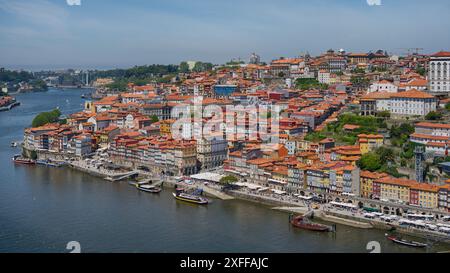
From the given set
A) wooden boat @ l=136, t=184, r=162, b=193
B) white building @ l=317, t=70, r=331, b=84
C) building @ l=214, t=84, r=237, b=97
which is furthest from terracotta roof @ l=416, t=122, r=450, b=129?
building @ l=214, t=84, r=237, b=97

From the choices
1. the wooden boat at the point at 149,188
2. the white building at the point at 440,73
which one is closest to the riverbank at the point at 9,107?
the wooden boat at the point at 149,188

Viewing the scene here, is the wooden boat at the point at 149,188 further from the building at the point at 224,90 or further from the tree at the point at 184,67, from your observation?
the tree at the point at 184,67

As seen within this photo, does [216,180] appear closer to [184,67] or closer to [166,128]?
[166,128]

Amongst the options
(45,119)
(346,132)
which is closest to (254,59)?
(45,119)

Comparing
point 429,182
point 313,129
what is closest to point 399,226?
point 429,182
